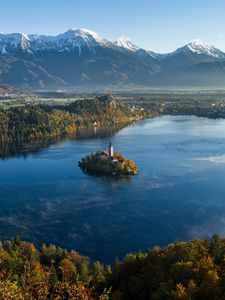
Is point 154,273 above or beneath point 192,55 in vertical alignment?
beneath

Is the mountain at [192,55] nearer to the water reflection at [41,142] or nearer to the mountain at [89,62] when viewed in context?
the mountain at [89,62]

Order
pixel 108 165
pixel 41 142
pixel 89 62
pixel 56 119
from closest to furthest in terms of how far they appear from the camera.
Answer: pixel 108 165 → pixel 41 142 → pixel 56 119 → pixel 89 62

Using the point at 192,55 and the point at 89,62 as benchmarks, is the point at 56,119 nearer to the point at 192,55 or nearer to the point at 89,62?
the point at 89,62

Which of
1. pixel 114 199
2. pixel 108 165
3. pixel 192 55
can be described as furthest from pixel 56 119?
pixel 192 55

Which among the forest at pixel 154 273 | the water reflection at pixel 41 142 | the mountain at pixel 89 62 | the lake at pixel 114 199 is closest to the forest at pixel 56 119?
the water reflection at pixel 41 142

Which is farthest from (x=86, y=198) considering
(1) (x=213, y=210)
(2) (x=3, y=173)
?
(2) (x=3, y=173)

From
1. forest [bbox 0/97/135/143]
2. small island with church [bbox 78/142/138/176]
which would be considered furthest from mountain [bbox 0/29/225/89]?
small island with church [bbox 78/142/138/176]
